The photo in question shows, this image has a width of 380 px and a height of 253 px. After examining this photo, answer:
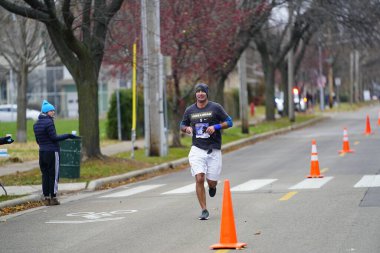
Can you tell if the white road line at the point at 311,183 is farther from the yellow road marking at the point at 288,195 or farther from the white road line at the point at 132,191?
the white road line at the point at 132,191

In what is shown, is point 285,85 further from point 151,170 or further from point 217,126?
point 217,126

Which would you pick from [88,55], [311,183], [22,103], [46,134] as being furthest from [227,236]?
[22,103]

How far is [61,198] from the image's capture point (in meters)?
18.2

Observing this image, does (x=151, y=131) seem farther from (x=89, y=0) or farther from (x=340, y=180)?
(x=340, y=180)

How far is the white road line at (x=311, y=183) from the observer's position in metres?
17.5

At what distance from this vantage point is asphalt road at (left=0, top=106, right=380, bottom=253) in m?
10.7

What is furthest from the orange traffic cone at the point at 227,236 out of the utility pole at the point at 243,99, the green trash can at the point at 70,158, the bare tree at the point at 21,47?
the utility pole at the point at 243,99

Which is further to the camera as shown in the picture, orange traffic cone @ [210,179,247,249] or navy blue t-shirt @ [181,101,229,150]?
navy blue t-shirt @ [181,101,229,150]

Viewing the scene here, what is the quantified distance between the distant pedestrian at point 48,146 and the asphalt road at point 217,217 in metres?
0.51

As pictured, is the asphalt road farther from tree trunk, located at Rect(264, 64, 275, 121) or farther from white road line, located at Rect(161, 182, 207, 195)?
tree trunk, located at Rect(264, 64, 275, 121)

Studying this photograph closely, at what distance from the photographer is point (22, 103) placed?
118 feet

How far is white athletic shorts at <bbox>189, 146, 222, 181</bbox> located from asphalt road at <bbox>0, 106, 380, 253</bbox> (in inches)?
27.6

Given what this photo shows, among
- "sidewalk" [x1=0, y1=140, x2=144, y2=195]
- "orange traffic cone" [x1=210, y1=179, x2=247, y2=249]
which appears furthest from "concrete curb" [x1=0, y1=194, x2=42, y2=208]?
"orange traffic cone" [x1=210, y1=179, x2=247, y2=249]

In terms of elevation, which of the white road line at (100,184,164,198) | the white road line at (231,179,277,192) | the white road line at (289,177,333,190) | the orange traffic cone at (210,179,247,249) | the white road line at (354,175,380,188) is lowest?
the white road line at (100,184,164,198)
